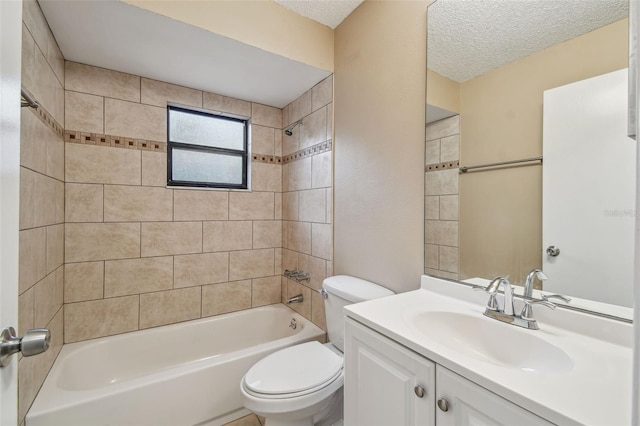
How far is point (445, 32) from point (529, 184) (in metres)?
0.82

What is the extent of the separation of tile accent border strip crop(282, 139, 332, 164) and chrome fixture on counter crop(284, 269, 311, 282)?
0.96 m

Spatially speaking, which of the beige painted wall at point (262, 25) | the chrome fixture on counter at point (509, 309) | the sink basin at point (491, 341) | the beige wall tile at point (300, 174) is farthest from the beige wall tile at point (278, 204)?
the chrome fixture on counter at point (509, 309)

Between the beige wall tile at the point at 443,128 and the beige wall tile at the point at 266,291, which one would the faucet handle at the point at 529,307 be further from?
the beige wall tile at the point at 266,291

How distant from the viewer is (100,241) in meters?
1.94

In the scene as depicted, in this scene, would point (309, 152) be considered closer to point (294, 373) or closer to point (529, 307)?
point (294, 373)

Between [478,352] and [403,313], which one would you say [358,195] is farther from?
[478,352]

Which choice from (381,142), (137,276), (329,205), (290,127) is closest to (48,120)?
(137,276)

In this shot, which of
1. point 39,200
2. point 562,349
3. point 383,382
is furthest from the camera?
point 39,200

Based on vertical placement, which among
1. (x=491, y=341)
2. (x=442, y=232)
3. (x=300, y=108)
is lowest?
(x=491, y=341)

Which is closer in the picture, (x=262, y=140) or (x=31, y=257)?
(x=31, y=257)

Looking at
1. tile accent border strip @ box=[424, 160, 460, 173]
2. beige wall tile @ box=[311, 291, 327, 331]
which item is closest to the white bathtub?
beige wall tile @ box=[311, 291, 327, 331]

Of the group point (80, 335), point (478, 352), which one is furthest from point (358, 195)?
point (80, 335)

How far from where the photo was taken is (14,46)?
0.59 metres

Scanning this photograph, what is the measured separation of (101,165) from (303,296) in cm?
174
